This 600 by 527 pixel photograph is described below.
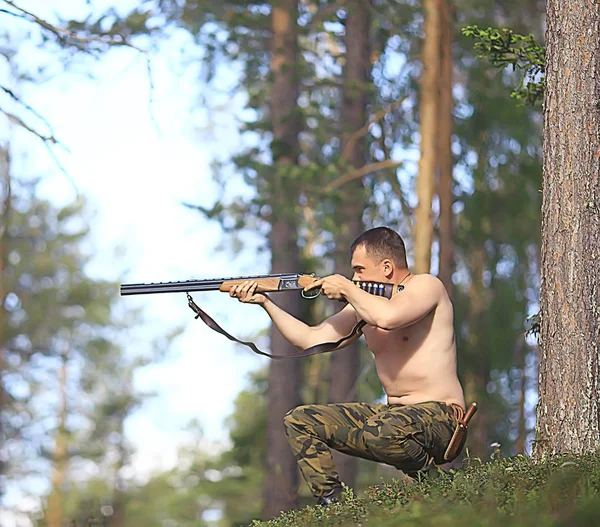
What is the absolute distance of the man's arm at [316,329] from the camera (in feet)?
24.1

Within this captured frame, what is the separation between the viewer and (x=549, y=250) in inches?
271

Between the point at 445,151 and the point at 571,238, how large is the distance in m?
9.66

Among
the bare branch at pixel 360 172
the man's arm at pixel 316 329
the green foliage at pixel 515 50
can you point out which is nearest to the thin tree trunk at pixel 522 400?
the bare branch at pixel 360 172

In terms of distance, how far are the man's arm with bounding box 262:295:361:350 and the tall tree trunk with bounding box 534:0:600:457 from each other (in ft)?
4.89

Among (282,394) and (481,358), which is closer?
(282,394)

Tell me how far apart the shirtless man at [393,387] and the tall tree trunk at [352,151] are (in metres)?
10.4

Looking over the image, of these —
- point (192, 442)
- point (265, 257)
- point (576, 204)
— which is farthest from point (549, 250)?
point (192, 442)

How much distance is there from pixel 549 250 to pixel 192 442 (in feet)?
114

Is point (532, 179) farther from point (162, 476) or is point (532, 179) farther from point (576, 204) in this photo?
point (162, 476)

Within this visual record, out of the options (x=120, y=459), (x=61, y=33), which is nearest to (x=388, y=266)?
(x=61, y=33)

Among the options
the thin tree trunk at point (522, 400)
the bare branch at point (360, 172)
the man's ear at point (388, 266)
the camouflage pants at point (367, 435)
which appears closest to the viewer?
the camouflage pants at point (367, 435)

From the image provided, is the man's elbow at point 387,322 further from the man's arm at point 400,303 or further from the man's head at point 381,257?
the man's head at point 381,257

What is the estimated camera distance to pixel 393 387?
6898 millimetres

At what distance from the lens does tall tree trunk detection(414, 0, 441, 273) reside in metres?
15.1
